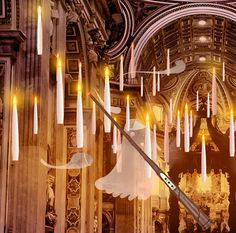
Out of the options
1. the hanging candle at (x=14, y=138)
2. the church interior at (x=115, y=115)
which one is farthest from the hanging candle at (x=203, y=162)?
the hanging candle at (x=14, y=138)

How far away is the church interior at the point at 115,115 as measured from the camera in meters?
8.73

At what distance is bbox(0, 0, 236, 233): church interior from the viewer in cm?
873

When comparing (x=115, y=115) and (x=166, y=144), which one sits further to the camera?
(x=166, y=144)

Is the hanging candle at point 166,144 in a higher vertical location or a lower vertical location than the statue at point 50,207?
higher

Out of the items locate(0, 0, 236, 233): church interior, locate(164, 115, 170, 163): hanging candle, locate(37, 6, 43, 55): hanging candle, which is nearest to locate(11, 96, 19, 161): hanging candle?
locate(0, 0, 236, 233): church interior

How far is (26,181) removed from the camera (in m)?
8.69

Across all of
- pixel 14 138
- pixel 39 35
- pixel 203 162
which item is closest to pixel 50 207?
pixel 14 138

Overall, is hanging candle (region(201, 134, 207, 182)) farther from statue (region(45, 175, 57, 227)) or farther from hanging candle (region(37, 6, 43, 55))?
hanging candle (region(37, 6, 43, 55))

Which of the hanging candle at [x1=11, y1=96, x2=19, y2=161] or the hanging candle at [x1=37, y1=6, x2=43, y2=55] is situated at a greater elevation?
the hanging candle at [x1=37, y1=6, x2=43, y2=55]

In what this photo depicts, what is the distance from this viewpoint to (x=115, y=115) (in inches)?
834

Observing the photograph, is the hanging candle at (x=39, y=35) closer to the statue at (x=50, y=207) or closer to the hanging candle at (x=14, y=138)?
the hanging candle at (x=14, y=138)

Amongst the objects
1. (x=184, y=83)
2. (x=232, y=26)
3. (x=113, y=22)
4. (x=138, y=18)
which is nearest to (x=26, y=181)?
(x=113, y=22)

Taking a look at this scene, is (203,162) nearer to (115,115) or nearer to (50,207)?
(115,115)

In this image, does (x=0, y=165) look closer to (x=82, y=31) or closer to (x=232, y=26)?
(x=82, y=31)
